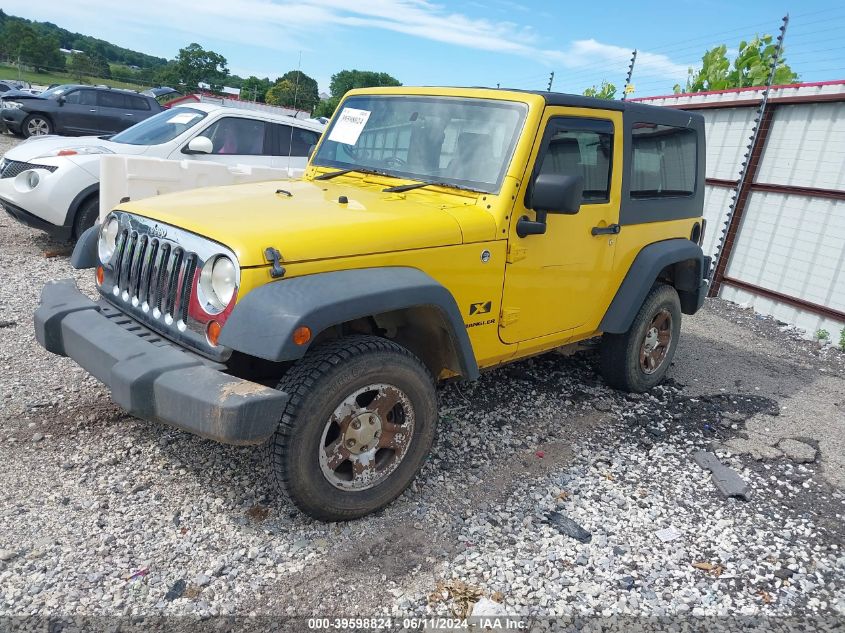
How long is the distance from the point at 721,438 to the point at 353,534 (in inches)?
107

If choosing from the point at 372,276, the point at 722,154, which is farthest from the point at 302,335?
the point at 722,154

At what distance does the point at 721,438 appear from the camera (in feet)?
13.9

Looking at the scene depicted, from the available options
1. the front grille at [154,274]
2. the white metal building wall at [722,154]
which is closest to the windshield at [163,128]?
the front grille at [154,274]

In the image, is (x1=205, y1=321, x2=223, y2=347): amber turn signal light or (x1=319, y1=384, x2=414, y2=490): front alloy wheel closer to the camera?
(x1=205, y1=321, x2=223, y2=347): amber turn signal light

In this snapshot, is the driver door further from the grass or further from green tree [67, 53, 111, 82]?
green tree [67, 53, 111, 82]

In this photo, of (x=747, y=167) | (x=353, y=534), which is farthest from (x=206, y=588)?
(x=747, y=167)

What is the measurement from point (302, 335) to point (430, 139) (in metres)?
1.69

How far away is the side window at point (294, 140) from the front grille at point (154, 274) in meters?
4.72

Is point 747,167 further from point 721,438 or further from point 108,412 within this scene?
point 108,412

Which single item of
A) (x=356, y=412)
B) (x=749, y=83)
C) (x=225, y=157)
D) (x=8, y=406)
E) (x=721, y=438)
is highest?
(x=749, y=83)

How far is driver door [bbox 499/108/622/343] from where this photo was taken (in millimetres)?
3350

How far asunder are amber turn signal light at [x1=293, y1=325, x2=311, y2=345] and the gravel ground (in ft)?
3.24

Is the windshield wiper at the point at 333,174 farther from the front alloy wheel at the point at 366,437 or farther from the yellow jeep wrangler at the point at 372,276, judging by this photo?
the front alloy wheel at the point at 366,437

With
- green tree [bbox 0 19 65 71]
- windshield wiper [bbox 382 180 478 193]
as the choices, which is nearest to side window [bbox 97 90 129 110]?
windshield wiper [bbox 382 180 478 193]
